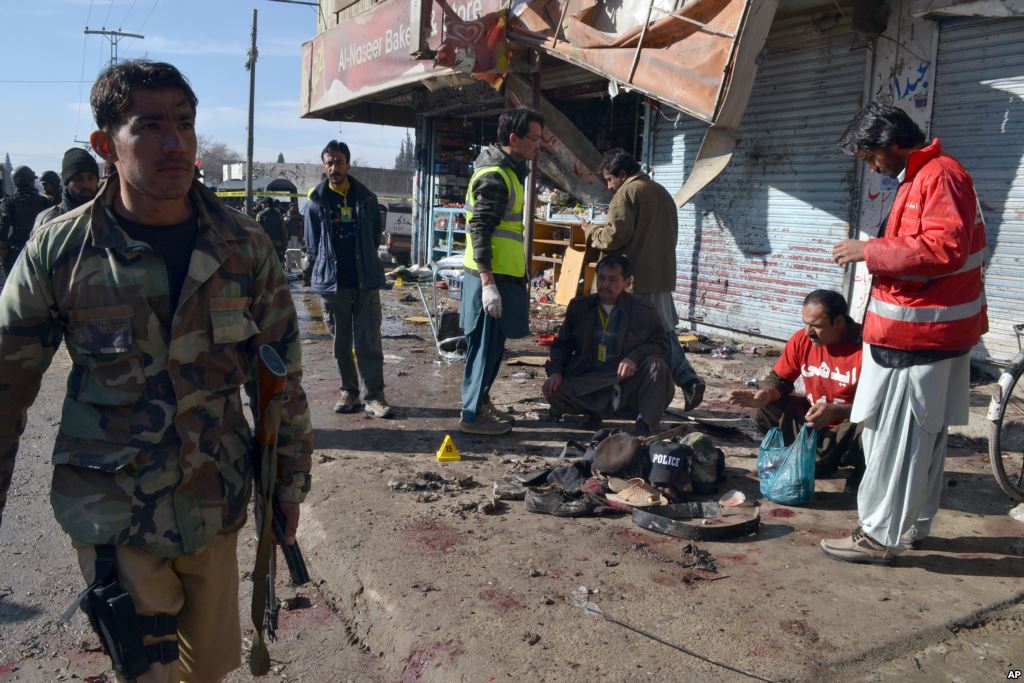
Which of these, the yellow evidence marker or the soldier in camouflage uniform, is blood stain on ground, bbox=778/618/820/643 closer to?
the soldier in camouflage uniform

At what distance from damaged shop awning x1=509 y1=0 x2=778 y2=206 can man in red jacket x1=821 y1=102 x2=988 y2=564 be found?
310cm

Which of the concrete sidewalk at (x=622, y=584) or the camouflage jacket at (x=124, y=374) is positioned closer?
the camouflage jacket at (x=124, y=374)

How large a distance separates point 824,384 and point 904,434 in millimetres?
1062

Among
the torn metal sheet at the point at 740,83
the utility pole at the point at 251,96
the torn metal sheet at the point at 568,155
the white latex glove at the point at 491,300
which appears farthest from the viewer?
the utility pole at the point at 251,96

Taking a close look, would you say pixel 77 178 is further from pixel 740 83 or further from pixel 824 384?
pixel 824 384

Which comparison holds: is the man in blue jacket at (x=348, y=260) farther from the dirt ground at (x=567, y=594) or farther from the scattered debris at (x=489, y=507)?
the scattered debris at (x=489, y=507)

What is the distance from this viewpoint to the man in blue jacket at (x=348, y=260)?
5.88 meters

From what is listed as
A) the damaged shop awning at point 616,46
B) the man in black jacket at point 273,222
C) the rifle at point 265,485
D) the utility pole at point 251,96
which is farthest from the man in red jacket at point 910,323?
the utility pole at point 251,96

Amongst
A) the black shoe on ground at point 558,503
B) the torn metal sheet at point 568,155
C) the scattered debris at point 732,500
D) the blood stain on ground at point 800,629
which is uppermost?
the torn metal sheet at point 568,155

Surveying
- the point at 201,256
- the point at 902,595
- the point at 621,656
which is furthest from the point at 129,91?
the point at 902,595

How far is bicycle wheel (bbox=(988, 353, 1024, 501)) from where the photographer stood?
399cm

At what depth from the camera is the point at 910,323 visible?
3344mm

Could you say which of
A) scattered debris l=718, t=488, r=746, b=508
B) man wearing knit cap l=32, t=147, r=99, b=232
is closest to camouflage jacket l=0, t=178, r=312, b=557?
scattered debris l=718, t=488, r=746, b=508

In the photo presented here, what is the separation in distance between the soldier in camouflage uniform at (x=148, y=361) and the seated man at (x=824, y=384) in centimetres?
303
